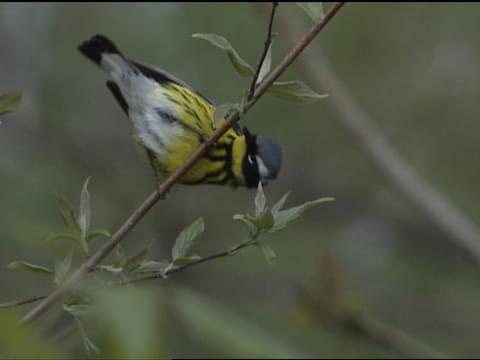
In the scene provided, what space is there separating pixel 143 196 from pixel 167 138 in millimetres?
2417

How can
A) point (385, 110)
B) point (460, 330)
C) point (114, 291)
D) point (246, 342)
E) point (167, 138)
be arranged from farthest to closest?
1. point (385, 110)
2. point (460, 330)
3. point (167, 138)
4. point (246, 342)
5. point (114, 291)

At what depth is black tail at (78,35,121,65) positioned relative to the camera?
282 centimetres

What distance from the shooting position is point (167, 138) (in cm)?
300

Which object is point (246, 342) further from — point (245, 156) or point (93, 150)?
point (93, 150)

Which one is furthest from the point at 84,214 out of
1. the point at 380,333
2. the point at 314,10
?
the point at 380,333

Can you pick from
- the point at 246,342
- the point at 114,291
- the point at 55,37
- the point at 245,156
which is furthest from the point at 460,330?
the point at 114,291

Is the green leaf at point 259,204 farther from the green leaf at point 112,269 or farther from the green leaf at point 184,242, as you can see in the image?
the green leaf at point 112,269

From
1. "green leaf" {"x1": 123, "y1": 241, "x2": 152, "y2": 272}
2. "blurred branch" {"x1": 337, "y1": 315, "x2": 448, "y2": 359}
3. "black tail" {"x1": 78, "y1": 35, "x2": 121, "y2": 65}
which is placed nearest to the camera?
"green leaf" {"x1": 123, "y1": 241, "x2": 152, "y2": 272}

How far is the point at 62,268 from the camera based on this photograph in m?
1.54

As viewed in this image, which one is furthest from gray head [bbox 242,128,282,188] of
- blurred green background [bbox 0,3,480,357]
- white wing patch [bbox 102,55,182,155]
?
blurred green background [bbox 0,3,480,357]

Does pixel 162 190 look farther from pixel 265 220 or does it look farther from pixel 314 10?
pixel 314 10

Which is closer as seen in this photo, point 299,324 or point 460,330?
point 299,324

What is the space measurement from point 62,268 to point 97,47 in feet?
4.79

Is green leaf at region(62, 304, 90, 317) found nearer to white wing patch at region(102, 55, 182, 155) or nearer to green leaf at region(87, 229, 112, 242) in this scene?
green leaf at region(87, 229, 112, 242)
